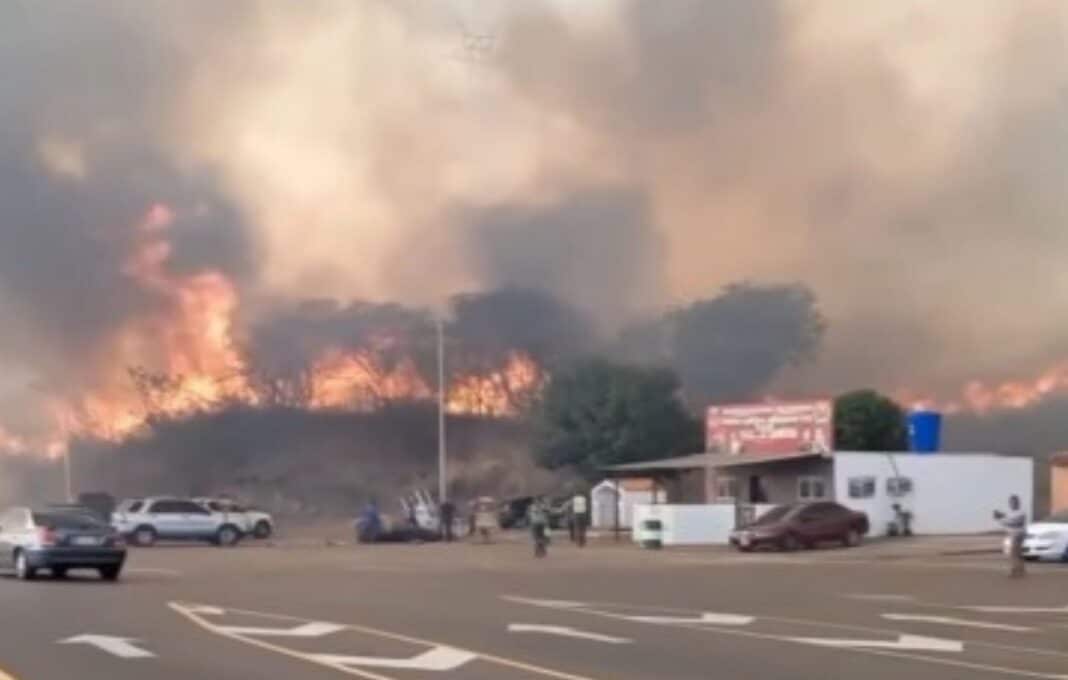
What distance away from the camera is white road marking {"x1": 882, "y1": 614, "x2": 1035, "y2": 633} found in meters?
22.4

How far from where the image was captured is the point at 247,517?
6581 cm

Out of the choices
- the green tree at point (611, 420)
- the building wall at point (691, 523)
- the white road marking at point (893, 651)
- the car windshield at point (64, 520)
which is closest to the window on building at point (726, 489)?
the building wall at point (691, 523)

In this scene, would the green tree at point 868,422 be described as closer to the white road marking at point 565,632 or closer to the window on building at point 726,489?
the window on building at point 726,489

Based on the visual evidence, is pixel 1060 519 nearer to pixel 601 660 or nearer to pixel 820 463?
pixel 820 463

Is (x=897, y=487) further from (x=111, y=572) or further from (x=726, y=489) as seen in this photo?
(x=111, y=572)

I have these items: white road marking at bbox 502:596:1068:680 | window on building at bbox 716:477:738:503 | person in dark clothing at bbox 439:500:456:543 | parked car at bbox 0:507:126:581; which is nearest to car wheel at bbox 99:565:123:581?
parked car at bbox 0:507:126:581

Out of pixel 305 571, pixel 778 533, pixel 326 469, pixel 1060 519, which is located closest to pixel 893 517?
pixel 778 533

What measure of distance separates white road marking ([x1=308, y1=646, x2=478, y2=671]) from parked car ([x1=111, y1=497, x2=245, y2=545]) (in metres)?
43.9

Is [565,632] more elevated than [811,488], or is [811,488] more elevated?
[811,488]

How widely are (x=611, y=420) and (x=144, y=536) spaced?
Answer: 3903 centimetres

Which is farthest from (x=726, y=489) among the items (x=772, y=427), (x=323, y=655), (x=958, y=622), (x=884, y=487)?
(x=323, y=655)

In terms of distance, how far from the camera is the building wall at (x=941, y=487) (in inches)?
2366

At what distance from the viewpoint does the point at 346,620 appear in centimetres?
2302

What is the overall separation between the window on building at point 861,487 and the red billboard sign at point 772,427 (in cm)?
230
